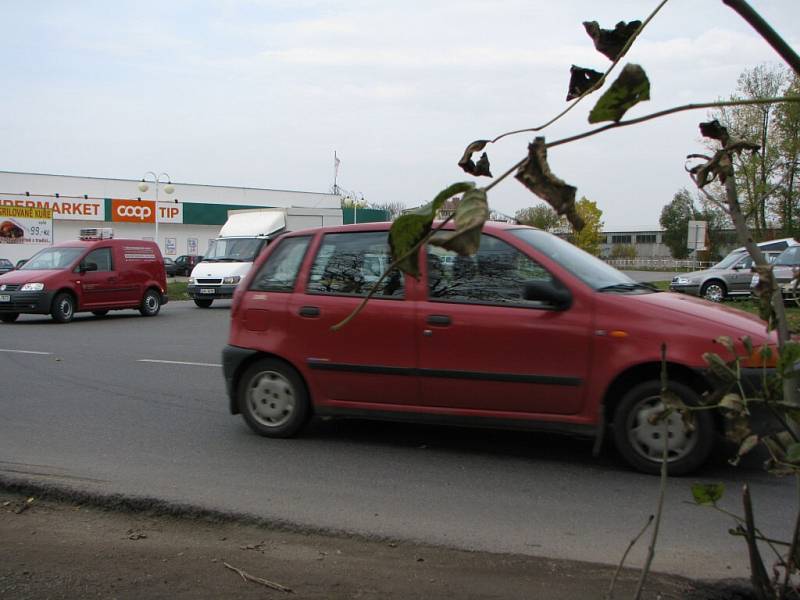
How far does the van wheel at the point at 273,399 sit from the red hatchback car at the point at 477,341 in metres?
0.01

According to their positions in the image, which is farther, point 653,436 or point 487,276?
point 487,276

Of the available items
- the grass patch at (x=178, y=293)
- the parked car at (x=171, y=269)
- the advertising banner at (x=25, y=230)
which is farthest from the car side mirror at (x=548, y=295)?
the parked car at (x=171, y=269)

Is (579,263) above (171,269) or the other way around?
the other way around

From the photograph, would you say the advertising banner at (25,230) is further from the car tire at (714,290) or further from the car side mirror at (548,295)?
the car side mirror at (548,295)

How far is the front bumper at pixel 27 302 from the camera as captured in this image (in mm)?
18000

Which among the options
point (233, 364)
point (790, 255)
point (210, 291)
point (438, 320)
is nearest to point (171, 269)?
point (210, 291)

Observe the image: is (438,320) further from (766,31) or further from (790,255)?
Answer: (790,255)

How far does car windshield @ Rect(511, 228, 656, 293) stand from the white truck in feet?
56.6

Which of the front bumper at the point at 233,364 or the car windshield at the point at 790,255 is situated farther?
the car windshield at the point at 790,255

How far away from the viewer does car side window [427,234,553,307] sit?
5.97m

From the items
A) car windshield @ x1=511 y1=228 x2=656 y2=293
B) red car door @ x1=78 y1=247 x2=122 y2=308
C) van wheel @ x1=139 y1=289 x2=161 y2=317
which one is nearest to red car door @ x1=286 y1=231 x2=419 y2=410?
car windshield @ x1=511 y1=228 x2=656 y2=293

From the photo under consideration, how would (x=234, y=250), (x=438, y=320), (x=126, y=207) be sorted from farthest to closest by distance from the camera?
1. (x=126, y=207)
2. (x=234, y=250)
3. (x=438, y=320)

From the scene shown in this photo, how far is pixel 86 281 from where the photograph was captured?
1906 centimetres

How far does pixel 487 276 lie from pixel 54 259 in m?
15.7
